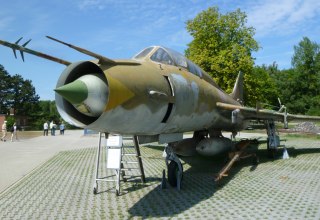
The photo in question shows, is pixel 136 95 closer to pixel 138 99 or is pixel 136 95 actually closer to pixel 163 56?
pixel 138 99

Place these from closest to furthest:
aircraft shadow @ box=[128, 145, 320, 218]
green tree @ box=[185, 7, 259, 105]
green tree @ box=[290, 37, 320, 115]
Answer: aircraft shadow @ box=[128, 145, 320, 218] < green tree @ box=[185, 7, 259, 105] < green tree @ box=[290, 37, 320, 115]

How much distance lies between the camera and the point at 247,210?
6.25 meters

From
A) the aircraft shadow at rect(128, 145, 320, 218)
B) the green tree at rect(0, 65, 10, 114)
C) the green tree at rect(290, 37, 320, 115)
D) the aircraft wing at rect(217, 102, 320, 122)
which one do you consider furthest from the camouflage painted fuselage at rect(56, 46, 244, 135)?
the green tree at rect(0, 65, 10, 114)

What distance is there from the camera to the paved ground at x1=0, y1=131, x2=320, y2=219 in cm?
616

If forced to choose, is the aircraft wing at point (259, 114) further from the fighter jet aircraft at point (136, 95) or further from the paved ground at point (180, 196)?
the paved ground at point (180, 196)

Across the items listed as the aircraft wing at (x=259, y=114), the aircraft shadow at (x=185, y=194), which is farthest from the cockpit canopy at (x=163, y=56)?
the aircraft shadow at (x=185, y=194)

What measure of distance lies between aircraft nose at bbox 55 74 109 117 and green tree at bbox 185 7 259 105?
25464 mm

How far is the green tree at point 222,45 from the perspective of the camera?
29853mm

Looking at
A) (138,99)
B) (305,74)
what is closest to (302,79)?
(305,74)

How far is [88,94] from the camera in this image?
186 inches

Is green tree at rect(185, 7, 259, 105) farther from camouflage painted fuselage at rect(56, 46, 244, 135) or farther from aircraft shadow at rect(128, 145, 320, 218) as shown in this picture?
camouflage painted fuselage at rect(56, 46, 244, 135)

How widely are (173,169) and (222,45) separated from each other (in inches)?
1008

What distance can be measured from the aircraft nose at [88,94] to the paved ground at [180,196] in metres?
2.29

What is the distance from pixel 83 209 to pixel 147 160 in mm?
7374
